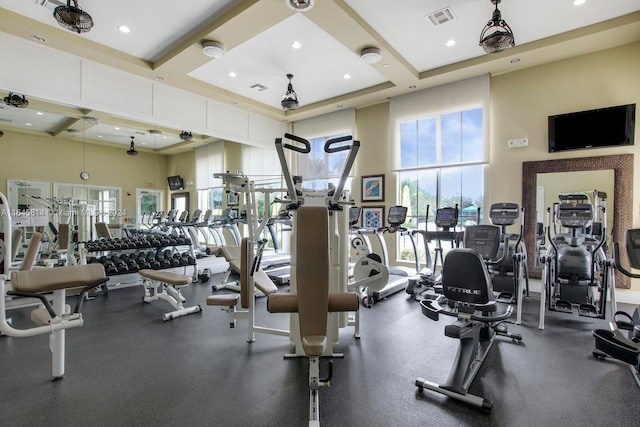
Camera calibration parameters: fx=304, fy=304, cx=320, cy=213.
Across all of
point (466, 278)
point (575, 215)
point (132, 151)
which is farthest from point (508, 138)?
point (132, 151)

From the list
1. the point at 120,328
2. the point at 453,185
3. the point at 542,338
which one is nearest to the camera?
the point at 542,338

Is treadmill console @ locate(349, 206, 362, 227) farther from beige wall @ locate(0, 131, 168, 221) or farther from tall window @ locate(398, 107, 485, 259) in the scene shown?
beige wall @ locate(0, 131, 168, 221)

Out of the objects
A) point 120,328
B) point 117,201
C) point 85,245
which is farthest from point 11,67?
point 120,328

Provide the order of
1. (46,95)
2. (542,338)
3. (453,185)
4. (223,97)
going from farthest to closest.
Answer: (223,97)
(453,185)
(46,95)
(542,338)

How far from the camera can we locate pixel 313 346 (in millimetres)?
1797

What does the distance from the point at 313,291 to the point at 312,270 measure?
0.44 feet

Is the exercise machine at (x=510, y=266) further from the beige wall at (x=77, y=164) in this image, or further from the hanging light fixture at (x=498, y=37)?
the beige wall at (x=77, y=164)

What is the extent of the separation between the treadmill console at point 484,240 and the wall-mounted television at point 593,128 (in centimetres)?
281

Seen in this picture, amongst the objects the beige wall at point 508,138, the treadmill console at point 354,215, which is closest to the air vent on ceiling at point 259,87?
the beige wall at point 508,138

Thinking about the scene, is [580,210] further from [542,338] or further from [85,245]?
[85,245]

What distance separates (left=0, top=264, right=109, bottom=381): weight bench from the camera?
2.10 metres

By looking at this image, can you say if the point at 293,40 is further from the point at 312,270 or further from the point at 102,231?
the point at 102,231

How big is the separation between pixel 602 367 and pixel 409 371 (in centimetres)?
173

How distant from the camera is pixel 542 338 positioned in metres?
3.29
